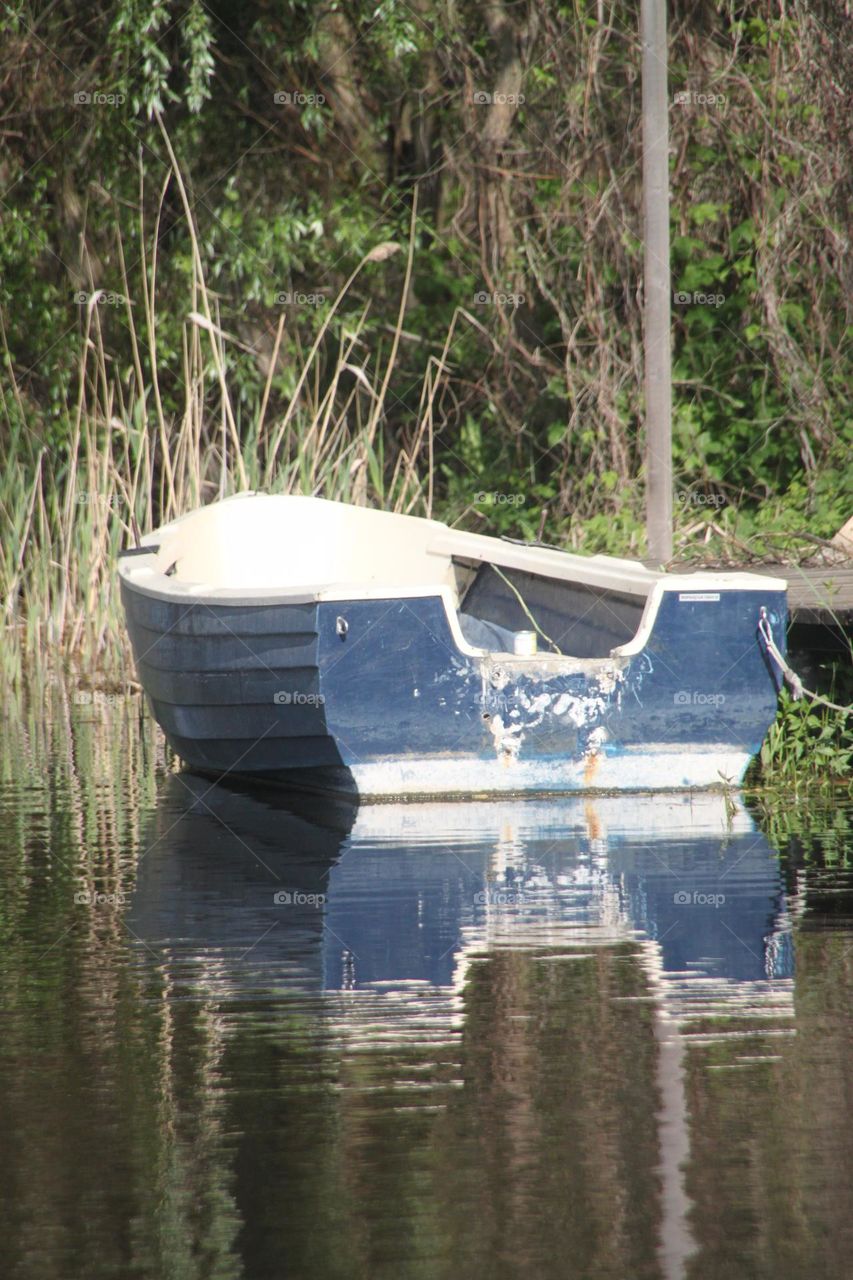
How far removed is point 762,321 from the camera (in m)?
12.5

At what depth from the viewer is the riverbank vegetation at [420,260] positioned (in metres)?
11.8

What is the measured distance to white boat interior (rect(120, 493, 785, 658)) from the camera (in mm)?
7883

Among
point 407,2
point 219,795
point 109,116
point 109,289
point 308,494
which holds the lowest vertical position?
point 219,795

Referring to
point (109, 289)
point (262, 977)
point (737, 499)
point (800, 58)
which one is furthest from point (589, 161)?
point (262, 977)

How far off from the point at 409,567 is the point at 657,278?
1801mm

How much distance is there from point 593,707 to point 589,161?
694cm

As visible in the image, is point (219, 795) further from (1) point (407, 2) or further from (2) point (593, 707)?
(1) point (407, 2)
